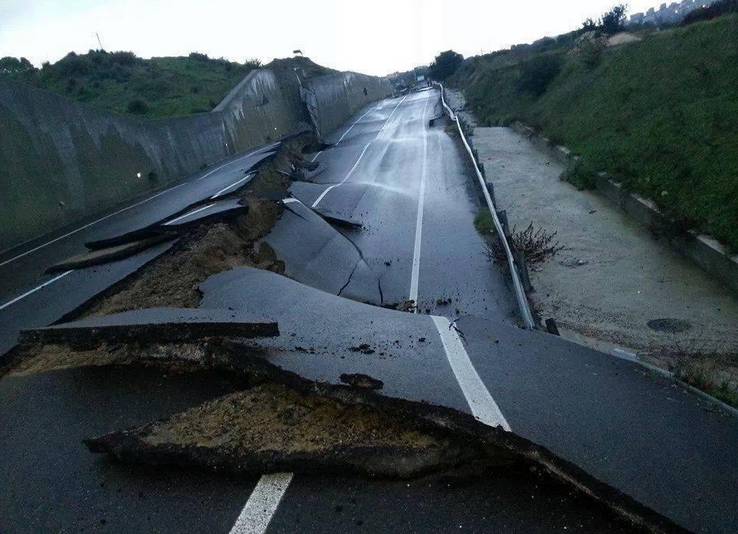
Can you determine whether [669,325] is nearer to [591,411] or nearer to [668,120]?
[591,411]

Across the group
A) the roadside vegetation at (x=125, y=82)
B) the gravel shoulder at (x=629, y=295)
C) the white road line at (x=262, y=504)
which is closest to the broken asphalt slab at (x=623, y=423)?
the gravel shoulder at (x=629, y=295)

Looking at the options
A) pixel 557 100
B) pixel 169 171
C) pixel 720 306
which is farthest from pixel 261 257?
pixel 557 100

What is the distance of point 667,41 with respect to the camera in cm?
1970

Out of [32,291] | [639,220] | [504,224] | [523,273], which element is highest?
[32,291]

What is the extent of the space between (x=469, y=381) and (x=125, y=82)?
4562cm

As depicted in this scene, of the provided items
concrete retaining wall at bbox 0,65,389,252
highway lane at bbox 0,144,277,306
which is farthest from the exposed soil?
concrete retaining wall at bbox 0,65,389,252

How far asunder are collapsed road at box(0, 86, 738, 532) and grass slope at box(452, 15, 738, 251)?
20.5ft

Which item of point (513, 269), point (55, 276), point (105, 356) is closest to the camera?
point (105, 356)

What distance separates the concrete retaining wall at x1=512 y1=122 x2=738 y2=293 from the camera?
327 inches

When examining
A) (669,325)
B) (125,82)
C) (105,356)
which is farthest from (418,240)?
(125,82)

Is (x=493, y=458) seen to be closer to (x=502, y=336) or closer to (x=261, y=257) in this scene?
(x=502, y=336)

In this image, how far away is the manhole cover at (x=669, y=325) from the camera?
7.37 metres

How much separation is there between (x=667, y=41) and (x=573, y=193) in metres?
9.89

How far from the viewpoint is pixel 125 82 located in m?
41.2
